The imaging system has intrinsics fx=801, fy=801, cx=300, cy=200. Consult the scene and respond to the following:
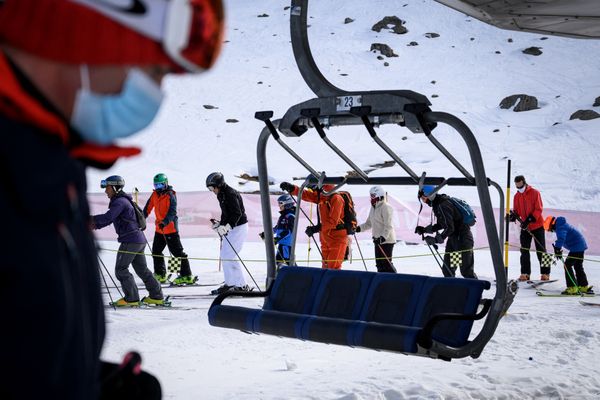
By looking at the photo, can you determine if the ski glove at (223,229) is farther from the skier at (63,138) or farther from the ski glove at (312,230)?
the skier at (63,138)

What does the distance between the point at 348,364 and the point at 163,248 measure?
570 cm

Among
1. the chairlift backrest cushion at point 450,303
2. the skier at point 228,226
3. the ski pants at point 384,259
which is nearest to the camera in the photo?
the chairlift backrest cushion at point 450,303

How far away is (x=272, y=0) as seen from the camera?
65.5m

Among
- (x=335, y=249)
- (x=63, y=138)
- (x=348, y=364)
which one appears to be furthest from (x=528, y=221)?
(x=63, y=138)

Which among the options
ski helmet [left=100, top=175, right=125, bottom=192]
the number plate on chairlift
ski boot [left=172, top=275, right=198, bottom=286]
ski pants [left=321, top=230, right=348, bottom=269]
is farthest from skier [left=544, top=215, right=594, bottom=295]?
the number plate on chairlift

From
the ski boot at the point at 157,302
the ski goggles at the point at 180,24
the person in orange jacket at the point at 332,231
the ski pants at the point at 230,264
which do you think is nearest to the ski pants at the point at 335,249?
the person in orange jacket at the point at 332,231

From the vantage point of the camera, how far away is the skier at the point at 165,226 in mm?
10664

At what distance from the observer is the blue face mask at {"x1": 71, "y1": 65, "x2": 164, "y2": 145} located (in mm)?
1045

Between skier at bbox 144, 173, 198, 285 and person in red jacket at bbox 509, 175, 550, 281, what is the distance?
489cm

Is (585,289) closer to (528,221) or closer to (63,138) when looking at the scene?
(528,221)

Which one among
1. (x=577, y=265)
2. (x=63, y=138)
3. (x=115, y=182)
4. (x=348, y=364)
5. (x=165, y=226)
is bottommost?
(x=348, y=364)

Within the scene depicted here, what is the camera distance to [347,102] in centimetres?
430

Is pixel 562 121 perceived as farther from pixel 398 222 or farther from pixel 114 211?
pixel 114 211

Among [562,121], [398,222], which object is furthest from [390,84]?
[398,222]
